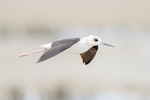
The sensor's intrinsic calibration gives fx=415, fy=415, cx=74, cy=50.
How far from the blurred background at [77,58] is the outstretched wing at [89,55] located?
185 cm

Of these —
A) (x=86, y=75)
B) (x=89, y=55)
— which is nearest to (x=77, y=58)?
(x=86, y=75)

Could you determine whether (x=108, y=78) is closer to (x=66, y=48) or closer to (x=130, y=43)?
(x=130, y=43)

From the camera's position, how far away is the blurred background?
Result: 2.51 metres

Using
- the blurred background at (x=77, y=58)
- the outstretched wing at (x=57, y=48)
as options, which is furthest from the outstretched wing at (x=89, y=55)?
the blurred background at (x=77, y=58)

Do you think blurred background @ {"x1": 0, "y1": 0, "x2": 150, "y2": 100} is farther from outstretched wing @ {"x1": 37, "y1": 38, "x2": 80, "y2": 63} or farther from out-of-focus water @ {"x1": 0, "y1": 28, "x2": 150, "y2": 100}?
outstretched wing @ {"x1": 37, "y1": 38, "x2": 80, "y2": 63}

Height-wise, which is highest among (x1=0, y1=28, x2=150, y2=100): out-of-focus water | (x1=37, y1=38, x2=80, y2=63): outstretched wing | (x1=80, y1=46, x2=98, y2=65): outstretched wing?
(x1=37, y1=38, x2=80, y2=63): outstretched wing

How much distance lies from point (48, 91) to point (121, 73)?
1.57 feet

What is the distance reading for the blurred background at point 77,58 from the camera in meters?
2.51

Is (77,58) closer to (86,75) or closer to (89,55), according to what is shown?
(86,75)

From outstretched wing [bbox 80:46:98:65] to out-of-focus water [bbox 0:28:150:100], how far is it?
1.95m

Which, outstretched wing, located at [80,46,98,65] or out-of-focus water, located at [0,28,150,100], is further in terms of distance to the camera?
out-of-focus water, located at [0,28,150,100]

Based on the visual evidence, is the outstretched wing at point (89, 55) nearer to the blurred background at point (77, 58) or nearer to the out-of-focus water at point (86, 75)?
the blurred background at point (77, 58)

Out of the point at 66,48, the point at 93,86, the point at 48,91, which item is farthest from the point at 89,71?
the point at 66,48

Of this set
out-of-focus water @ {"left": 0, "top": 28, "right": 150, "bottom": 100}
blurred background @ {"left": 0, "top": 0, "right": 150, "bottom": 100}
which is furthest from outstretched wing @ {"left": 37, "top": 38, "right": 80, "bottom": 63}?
out-of-focus water @ {"left": 0, "top": 28, "right": 150, "bottom": 100}
